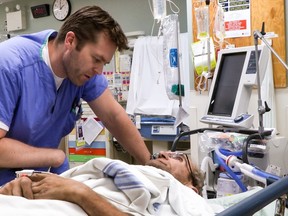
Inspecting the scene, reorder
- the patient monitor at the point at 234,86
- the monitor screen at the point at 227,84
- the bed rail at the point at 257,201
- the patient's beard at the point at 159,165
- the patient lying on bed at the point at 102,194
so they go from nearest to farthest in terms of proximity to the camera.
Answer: the bed rail at the point at 257,201 → the patient lying on bed at the point at 102,194 → the patient's beard at the point at 159,165 → the patient monitor at the point at 234,86 → the monitor screen at the point at 227,84

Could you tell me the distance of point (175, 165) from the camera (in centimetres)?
167

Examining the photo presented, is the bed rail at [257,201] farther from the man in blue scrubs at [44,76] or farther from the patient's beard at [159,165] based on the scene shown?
the man in blue scrubs at [44,76]

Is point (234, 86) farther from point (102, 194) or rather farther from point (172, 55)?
point (102, 194)

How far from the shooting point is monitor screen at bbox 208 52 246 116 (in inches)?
96.8

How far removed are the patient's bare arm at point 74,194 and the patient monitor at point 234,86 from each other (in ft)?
4.55

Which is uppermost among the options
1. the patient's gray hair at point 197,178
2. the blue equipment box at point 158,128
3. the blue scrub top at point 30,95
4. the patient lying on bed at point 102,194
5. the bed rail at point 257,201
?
the blue scrub top at point 30,95

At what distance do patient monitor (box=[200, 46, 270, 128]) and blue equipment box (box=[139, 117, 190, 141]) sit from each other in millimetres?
1396

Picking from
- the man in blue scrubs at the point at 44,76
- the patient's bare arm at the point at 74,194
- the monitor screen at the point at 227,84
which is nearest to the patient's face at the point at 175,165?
the man in blue scrubs at the point at 44,76

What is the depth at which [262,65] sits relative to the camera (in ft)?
7.52

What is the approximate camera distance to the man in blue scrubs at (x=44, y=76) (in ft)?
4.64

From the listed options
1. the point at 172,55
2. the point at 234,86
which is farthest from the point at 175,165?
the point at 172,55

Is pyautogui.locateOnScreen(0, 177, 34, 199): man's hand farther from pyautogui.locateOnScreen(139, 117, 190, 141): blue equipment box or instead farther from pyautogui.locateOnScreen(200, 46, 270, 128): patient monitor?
pyautogui.locateOnScreen(139, 117, 190, 141): blue equipment box

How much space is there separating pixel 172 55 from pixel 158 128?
136 cm

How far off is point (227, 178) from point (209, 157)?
17cm
